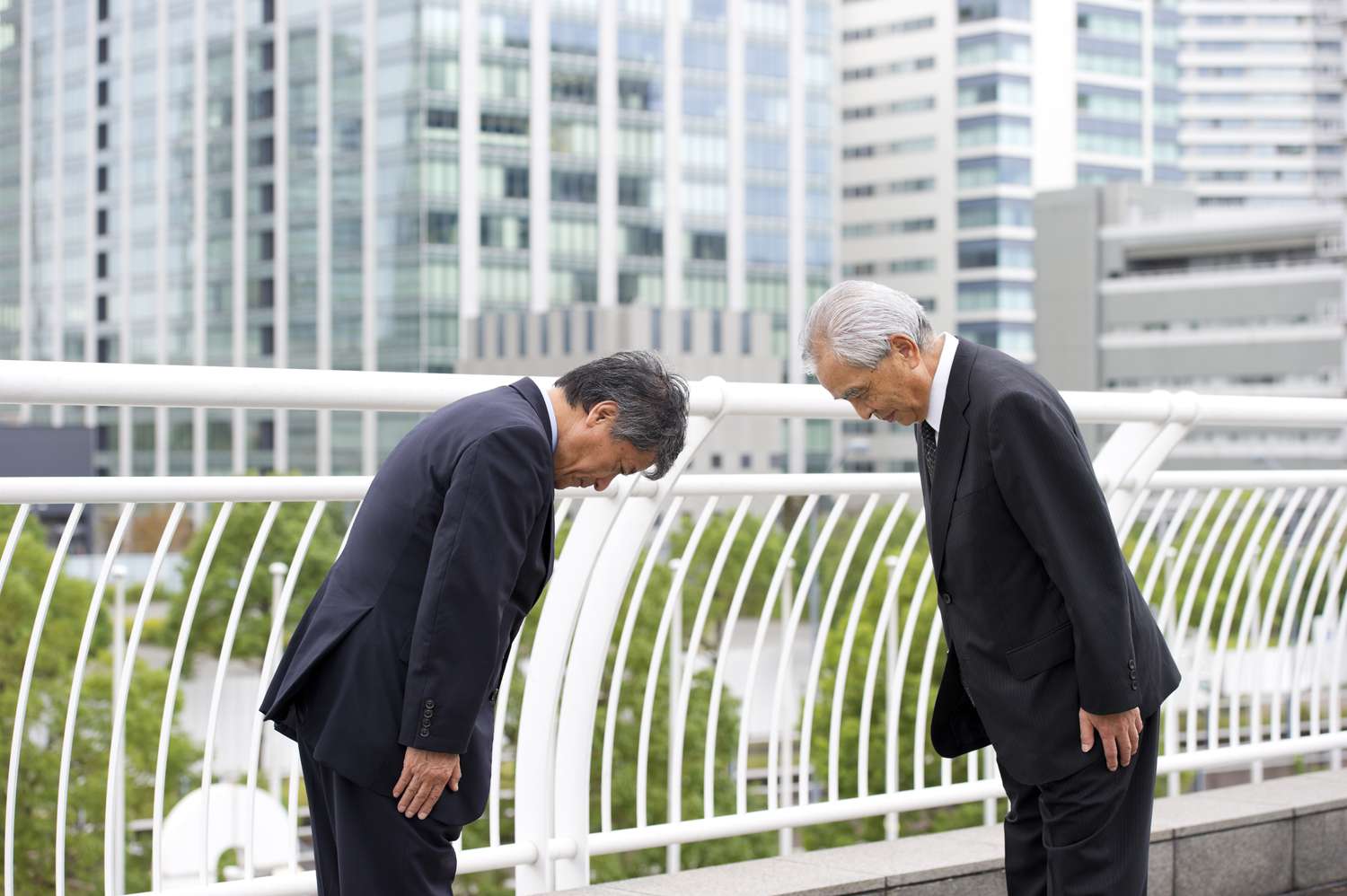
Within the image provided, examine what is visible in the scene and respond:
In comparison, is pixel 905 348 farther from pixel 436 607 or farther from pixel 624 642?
pixel 624 642

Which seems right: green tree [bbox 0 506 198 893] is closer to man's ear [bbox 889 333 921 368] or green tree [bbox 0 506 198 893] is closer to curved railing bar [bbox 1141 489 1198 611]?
curved railing bar [bbox 1141 489 1198 611]

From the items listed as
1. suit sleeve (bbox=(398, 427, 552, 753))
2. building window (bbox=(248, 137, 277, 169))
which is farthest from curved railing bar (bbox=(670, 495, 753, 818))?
building window (bbox=(248, 137, 277, 169))

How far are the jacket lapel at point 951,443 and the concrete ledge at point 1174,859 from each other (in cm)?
139

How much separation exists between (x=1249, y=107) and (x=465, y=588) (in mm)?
172862

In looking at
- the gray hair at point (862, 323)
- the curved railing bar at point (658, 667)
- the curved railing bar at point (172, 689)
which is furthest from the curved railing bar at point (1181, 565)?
the curved railing bar at point (172, 689)

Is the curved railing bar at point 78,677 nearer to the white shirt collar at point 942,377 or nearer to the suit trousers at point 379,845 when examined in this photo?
the suit trousers at point 379,845

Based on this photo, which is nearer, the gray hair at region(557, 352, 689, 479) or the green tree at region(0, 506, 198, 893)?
the gray hair at region(557, 352, 689, 479)

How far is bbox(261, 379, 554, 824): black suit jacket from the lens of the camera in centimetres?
268

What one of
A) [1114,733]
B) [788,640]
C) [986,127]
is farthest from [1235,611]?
[986,127]

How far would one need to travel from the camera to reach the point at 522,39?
283ft

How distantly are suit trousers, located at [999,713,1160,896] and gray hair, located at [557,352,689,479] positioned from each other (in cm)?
103

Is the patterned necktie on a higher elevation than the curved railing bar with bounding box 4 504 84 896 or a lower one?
higher

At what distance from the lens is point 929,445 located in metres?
3.31

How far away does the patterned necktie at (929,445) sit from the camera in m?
3.29
